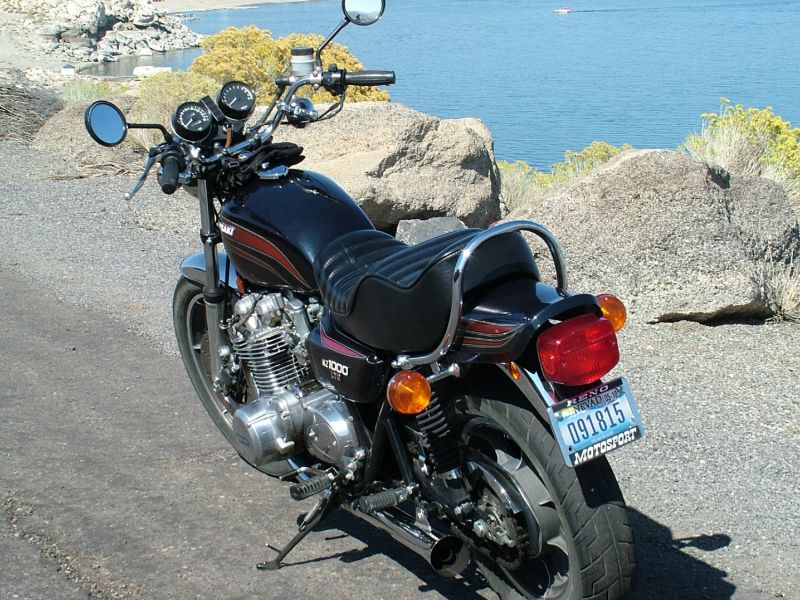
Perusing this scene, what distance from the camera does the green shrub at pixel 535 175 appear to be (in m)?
10.2

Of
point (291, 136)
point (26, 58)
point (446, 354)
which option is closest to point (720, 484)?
point (446, 354)

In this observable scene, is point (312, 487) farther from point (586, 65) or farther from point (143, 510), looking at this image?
point (586, 65)

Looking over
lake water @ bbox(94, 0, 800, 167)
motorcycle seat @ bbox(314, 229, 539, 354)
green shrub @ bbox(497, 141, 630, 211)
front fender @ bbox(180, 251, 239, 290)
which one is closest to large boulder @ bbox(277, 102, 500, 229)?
green shrub @ bbox(497, 141, 630, 211)

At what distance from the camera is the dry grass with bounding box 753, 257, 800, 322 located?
661 centimetres

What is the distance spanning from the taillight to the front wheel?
0.66ft

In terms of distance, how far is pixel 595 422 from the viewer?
9.80ft

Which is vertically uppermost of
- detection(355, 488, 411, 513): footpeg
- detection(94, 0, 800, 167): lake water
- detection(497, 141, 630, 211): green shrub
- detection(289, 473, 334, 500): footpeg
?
detection(355, 488, 411, 513): footpeg

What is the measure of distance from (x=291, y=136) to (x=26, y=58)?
3906 centimetres

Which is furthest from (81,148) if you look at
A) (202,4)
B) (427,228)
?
(202,4)

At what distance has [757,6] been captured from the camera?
2190 inches

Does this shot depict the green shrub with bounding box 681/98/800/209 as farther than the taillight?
Yes

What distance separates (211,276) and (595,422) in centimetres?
209

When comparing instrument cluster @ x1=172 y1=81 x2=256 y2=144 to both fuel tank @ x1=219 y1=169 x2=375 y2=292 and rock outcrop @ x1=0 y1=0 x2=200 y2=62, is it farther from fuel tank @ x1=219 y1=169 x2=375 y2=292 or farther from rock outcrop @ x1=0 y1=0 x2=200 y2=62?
rock outcrop @ x1=0 y1=0 x2=200 y2=62

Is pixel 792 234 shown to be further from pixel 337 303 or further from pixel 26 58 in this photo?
pixel 26 58
